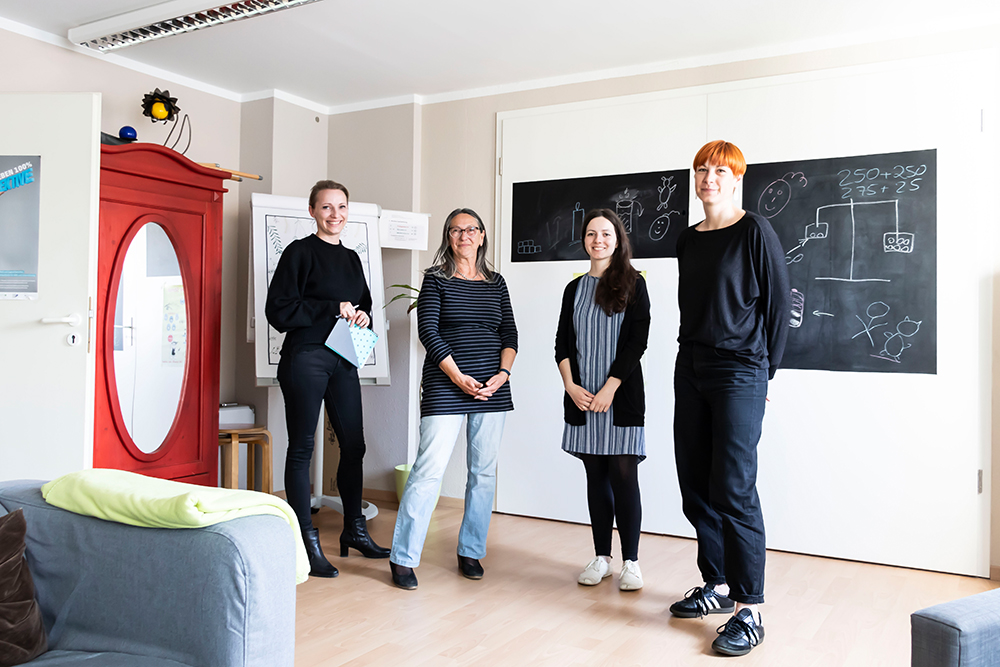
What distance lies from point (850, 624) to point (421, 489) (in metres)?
1.52

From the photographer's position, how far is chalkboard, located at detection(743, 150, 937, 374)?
127 inches

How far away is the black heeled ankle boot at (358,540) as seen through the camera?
10.4 feet

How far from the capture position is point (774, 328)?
2.34 m

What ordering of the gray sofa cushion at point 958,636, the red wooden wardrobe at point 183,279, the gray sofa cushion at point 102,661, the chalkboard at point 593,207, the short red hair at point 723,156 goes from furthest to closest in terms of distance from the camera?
1. the chalkboard at point 593,207
2. the red wooden wardrobe at point 183,279
3. the short red hair at point 723,156
4. the gray sofa cushion at point 102,661
5. the gray sofa cushion at point 958,636

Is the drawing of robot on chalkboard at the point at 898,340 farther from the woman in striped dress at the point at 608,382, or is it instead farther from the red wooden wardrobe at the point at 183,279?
the red wooden wardrobe at the point at 183,279

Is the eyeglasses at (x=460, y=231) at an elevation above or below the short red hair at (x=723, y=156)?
below

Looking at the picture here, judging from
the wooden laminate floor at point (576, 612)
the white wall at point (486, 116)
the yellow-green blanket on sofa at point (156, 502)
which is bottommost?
the wooden laminate floor at point (576, 612)

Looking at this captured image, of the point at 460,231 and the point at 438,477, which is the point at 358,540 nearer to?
the point at 438,477

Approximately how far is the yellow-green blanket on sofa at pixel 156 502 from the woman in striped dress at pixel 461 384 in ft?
4.31

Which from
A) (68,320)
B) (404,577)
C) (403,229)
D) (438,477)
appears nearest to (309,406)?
(438,477)

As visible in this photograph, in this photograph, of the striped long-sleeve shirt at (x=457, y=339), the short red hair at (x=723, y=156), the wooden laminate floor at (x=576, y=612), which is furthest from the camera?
the striped long-sleeve shirt at (x=457, y=339)

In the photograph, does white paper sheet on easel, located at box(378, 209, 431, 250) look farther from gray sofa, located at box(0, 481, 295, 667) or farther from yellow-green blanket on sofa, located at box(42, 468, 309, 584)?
gray sofa, located at box(0, 481, 295, 667)

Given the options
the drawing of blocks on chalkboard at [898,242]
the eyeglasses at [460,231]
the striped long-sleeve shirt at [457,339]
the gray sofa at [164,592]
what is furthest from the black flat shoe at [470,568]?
the drawing of blocks on chalkboard at [898,242]

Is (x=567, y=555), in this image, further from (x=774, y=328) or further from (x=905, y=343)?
(x=905, y=343)
